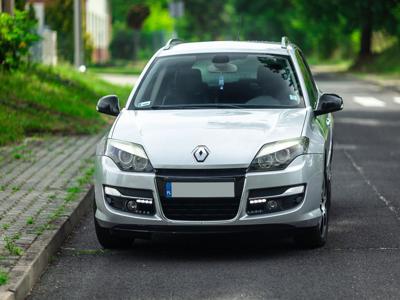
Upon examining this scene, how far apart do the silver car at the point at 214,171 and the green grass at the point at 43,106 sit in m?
5.59

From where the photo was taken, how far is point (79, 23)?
30531mm

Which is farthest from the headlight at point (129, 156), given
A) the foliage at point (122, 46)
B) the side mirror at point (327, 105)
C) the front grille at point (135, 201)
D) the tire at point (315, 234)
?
the foliage at point (122, 46)

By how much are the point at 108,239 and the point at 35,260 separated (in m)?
1.14

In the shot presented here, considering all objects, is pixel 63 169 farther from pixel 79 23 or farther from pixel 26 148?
pixel 79 23

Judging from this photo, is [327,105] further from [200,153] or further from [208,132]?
[200,153]

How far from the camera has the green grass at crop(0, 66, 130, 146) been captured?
55.7 feet

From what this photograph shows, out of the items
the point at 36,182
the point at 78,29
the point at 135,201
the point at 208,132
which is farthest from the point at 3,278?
the point at 78,29

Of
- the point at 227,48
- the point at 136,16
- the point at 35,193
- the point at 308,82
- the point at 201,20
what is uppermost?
the point at 227,48

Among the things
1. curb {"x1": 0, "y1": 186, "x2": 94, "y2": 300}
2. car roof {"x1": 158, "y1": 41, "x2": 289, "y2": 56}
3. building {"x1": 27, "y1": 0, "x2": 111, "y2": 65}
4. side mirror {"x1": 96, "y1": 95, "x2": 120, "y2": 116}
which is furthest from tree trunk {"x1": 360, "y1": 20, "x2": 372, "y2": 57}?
curb {"x1": 0, "y1": 186, "x2": 94, "y2": 300}

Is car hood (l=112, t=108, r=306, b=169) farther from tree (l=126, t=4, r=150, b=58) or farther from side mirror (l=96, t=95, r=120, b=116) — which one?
tree (l=126, t=4, r=150, b=58)

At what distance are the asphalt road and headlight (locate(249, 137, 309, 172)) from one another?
0.55 m

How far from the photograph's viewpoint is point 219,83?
9344 mm

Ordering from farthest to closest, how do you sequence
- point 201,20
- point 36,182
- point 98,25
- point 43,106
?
point 201,20 < point 98,25 < point 43,106 < point 36,182

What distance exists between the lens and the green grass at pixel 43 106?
16969mm
